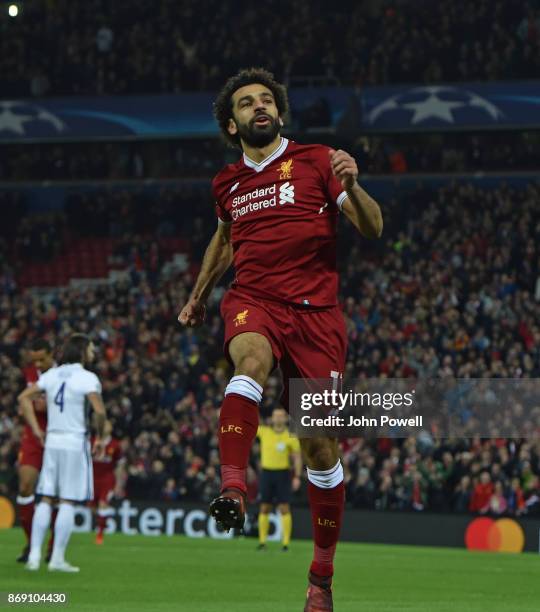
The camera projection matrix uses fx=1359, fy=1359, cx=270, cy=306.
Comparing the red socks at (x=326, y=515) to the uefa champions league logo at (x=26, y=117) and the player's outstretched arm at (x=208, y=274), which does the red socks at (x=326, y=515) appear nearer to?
the player's outstretched arm at (x=208, y=274)

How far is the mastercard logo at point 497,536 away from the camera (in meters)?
20.5

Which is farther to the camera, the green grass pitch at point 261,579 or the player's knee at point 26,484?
the player's knee at point 26,484

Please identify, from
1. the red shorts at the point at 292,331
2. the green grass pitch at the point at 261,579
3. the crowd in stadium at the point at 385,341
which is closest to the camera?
the red shorts at the point at 292,331

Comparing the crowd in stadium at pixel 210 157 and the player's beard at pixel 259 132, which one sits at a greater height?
the crowd in stadium at pixel 210 157

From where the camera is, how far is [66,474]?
42.5ft

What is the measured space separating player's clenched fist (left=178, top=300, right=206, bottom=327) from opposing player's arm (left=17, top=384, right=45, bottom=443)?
5.64m

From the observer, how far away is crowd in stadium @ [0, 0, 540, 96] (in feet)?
100

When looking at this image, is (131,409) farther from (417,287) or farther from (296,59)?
(296,59)

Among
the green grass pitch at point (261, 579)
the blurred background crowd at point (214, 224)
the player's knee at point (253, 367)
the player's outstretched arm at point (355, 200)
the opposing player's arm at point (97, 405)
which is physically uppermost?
the blurred background crowd at point (214, 224)

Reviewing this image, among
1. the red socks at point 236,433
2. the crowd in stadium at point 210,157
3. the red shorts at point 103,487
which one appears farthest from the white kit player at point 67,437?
the crowd in stadium at point 210,157

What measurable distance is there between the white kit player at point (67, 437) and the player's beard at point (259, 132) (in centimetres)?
573

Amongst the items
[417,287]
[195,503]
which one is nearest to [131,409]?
[195,503]

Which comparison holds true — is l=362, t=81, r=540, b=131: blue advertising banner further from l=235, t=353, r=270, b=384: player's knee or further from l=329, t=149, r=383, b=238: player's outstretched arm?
l=235, t=353, r=270, b=384: player's knee

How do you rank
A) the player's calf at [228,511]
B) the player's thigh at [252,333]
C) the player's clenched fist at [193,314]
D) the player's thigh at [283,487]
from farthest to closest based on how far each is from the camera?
1. the player's thigh at [283,487]
2. the player's clenched fist at [193,314]
3. the player's thigh at [252,333]
4. the player's calf at [228,511]
